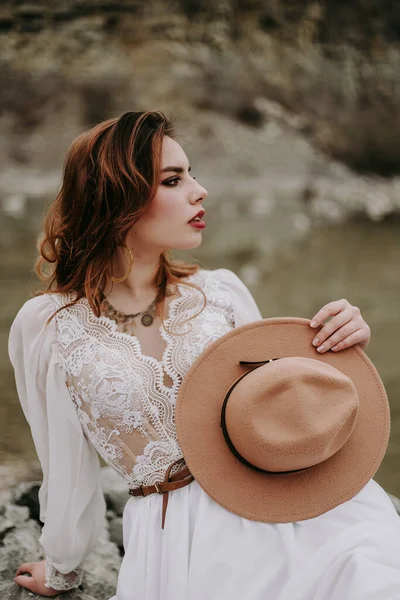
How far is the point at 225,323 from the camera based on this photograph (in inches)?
76.1

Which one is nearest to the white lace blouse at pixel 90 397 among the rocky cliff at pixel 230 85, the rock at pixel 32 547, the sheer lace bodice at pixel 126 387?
the sheer lace bodice at pixel 126 387

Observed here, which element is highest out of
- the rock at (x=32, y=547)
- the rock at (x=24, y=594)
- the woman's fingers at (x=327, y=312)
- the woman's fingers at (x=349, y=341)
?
the woman's fingers at (x=327, y=312)

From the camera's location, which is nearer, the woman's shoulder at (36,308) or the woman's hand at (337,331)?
the woman's hand at (337,331)

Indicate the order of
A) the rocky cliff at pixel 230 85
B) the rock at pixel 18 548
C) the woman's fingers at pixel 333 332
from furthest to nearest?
the rocky cliff at pixel 230 85 < the rock at pixel 18 548 < the woman's fingers at pixel 333 332

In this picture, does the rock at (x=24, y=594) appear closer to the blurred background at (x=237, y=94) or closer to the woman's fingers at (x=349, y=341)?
the woman's fingers at (x=349, y=341)

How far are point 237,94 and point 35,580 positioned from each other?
19.1 metres

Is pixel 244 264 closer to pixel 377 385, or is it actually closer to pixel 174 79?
pixel 377 385

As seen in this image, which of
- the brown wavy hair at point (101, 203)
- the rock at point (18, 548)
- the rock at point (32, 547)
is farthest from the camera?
the rock at point (18, 548)

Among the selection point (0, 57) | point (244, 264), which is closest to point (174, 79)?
point (0, 57)

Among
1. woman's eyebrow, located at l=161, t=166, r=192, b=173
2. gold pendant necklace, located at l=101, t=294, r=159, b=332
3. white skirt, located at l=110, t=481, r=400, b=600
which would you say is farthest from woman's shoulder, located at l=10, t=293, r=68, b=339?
white skirt, located at l=110, t=481, r=400, b=600

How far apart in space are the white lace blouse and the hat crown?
0.31 meters

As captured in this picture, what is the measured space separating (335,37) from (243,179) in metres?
6.01

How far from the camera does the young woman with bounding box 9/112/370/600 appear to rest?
1.67 meters

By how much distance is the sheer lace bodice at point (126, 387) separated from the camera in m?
1.72
